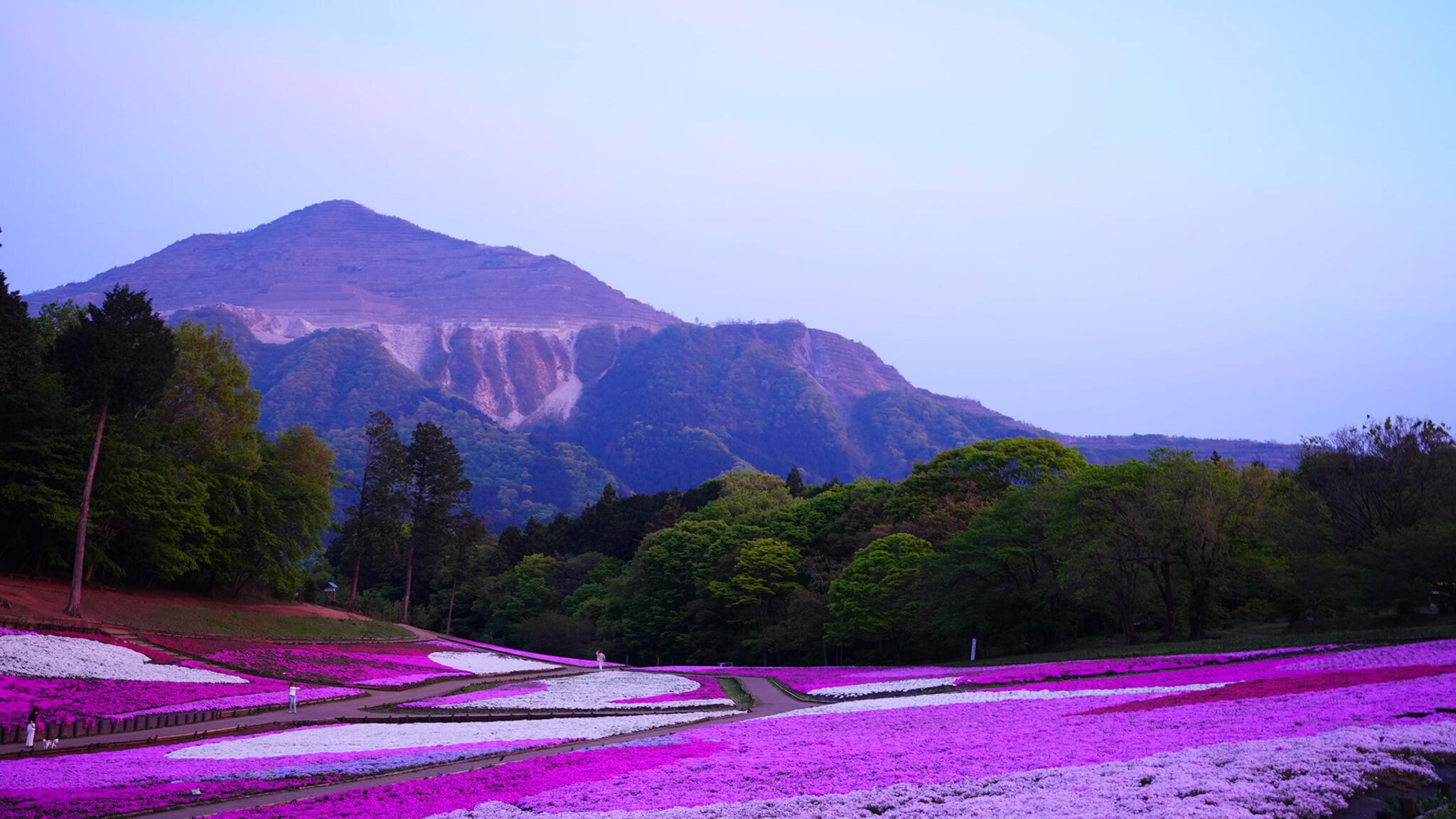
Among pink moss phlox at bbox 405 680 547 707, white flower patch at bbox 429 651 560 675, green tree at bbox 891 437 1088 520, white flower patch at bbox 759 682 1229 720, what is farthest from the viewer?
green tree at bbox 891 437 1088 520

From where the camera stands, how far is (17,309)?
40.4 meters

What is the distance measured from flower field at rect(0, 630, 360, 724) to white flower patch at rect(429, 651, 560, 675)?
15.9m

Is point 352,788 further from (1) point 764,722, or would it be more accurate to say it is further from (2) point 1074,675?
(2) point 1074,675

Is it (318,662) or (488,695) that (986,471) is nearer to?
(488,695)

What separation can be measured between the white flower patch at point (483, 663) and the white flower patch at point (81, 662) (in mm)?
18047

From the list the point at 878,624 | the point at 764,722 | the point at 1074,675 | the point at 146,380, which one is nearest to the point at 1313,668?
the point at 1074,675

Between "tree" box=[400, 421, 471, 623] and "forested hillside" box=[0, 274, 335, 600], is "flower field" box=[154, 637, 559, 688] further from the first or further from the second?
"tree" box=[400, 421, 471, 623]

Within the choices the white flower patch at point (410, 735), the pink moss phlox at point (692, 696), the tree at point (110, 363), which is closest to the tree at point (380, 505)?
the tree at point (110, 363)

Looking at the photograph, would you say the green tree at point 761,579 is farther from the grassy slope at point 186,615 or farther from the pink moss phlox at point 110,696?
the pink moss phlox at point 110,696

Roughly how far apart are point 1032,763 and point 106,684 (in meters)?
26.9

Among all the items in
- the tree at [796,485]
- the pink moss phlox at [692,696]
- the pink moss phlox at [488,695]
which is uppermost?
the tree at [796,485]

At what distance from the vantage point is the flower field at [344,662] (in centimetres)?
4044

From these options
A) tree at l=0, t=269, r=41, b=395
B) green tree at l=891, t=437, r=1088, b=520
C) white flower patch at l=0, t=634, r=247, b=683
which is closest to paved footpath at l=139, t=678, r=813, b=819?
white flower patch at l=0, t=634, r=247, b=683

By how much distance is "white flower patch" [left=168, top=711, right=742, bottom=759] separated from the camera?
2109cm
